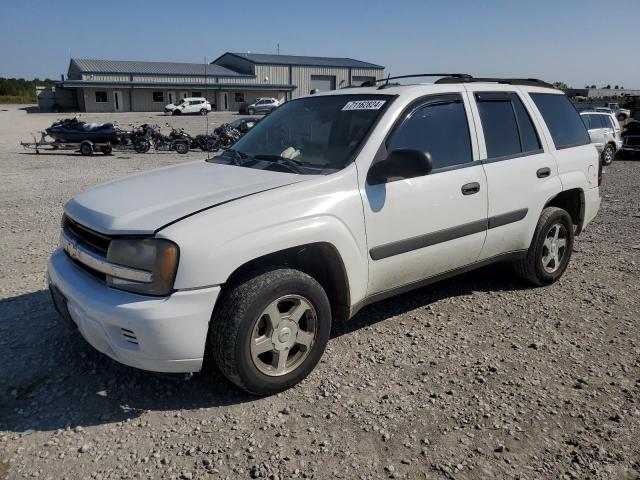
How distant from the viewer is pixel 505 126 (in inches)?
170

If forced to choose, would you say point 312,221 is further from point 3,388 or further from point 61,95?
point 61,95

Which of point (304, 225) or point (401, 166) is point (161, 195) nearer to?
point (304, 225)

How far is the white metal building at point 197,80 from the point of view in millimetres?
51188

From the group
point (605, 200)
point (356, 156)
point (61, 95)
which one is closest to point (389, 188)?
point (356, 156)

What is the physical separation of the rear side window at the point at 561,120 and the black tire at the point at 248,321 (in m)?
2.99

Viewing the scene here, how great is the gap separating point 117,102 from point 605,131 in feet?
155

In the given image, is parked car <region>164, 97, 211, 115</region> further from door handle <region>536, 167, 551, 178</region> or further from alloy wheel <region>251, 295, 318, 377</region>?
alloy wheel <region>251, 295, 318, 377</region>

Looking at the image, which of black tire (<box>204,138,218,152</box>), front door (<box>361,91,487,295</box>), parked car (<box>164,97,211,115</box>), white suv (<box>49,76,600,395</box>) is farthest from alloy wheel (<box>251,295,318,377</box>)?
parked car (<box>164,97,211,115</box>)

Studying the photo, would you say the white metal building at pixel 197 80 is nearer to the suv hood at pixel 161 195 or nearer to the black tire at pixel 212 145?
the black tire at pixel 212 145

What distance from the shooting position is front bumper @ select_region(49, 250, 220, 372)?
2621 mm

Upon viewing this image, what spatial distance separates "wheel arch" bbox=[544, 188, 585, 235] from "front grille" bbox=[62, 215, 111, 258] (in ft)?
13.1

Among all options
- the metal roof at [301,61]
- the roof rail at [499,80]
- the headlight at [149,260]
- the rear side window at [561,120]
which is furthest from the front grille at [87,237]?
the metal roof at [301,61]

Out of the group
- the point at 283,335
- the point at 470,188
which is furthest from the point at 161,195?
the point at 470,188

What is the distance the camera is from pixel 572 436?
9.03 ft
